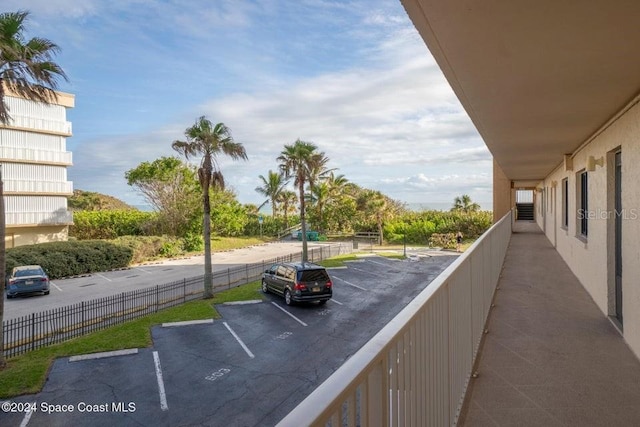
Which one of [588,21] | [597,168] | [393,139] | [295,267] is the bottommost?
[295,267]

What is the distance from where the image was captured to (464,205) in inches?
1852

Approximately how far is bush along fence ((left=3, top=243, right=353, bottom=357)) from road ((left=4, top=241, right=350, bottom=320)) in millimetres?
2448

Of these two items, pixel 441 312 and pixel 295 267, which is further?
pixel 295 267

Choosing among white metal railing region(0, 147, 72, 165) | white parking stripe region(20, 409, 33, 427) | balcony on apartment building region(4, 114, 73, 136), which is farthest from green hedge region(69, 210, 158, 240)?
white parking stripe region(20, 409, 33, 427)

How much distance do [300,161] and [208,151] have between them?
797 centimetres

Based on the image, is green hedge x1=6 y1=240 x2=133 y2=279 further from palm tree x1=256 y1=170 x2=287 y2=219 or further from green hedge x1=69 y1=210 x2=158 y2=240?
palm tree x1=256 y1=170 x2=287 y2=219

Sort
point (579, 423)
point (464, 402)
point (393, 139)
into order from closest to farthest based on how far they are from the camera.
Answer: point (579, 423), point (464, 402), point (393, 139)

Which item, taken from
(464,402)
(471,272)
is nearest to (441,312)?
(464,402)

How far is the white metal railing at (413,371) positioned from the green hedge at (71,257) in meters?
25.0

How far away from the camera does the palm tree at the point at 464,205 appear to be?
4625cm

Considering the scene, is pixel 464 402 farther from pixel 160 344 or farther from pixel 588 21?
pixel 160 344

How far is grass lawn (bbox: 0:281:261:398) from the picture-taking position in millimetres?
8930

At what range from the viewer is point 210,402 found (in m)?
7.75

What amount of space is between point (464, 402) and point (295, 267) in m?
13.1
